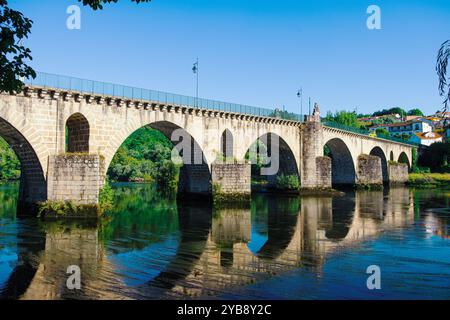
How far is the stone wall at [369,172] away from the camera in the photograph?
204 feet

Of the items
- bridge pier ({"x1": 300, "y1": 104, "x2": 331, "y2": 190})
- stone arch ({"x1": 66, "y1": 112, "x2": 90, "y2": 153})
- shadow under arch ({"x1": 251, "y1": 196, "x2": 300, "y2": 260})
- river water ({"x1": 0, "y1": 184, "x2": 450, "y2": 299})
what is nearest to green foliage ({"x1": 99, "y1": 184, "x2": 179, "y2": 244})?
river water ({"x1": 0, "y1": 184, "x2": 450, "y2": 299})

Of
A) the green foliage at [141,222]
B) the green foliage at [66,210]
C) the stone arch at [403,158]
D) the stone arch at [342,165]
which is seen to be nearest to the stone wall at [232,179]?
the green foliage at [141,222]

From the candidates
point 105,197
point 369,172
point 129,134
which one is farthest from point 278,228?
point 369,172

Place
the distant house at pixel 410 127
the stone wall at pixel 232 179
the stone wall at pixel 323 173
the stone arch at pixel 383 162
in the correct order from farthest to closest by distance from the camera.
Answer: the distant house at pixel 410 127, the stone arch at pixel 383 162, the stone wall at pixel 323 173, the stone wall at pixel 232 179

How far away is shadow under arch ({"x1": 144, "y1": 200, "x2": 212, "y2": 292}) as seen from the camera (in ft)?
39.6

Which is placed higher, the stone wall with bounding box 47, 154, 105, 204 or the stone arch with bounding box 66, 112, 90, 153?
the stone arch with bounding box 66, 112, 90, 153

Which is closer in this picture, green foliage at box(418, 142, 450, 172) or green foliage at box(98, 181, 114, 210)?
green foliage at box(98, 181, 114, 210)

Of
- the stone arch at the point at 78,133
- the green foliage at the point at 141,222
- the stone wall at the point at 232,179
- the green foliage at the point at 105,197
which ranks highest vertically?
the stone arch at the point at 78,133

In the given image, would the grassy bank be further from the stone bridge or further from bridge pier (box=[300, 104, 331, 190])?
bridge pier (box=[300, 104, 331, 190])

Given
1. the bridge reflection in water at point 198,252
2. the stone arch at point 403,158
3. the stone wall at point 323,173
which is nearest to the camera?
the bridge reflection in water at point 198,252

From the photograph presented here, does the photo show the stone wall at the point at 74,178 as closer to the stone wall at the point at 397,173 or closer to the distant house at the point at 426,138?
the stone wall at the point at 397,173

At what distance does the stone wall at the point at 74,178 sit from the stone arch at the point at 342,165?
4481cm

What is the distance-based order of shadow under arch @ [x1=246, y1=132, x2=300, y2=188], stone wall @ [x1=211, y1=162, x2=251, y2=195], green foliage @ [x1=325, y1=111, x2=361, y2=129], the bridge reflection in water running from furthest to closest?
1. green foliage @ [x1=325, y1=111, x2=361, y2=129]
2. shadow under arch @ [x1=246, y1=132, x2=300, y2=188]
3. stone wall @ [x1=211, y1=162, x2=251, y2=195]
4. the bridge reflection in water

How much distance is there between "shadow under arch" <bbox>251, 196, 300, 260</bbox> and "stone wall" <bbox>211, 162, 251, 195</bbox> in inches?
111
